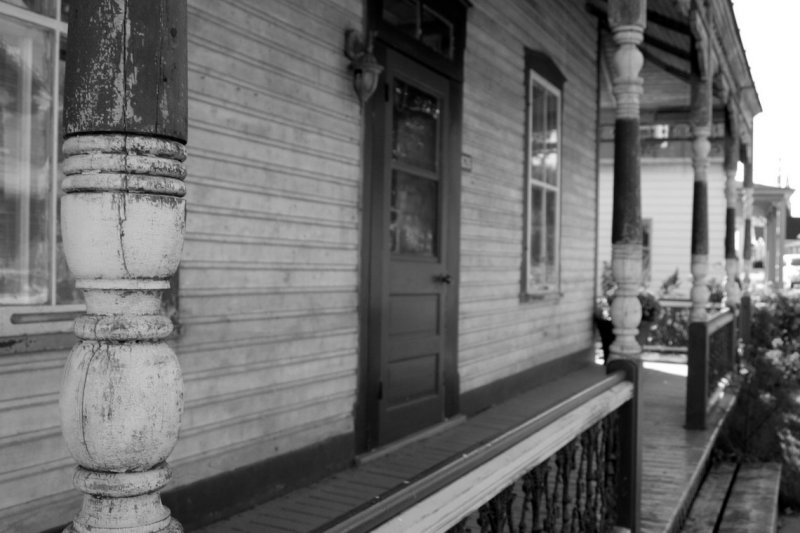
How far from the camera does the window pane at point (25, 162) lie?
298 cm

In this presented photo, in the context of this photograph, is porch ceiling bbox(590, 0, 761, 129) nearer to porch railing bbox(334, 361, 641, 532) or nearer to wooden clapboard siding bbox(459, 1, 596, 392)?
wooden clapboard siding bbox(459, 1, 596, 392)

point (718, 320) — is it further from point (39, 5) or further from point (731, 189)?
point (39, 5)

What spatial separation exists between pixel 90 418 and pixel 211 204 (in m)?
2.83

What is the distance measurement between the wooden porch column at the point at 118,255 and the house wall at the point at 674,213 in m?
18.5

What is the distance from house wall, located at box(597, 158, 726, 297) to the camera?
19375 millimetres

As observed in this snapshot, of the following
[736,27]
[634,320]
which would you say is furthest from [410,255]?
[736,27]

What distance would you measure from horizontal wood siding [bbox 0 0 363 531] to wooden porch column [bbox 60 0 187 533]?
2008 millimetres

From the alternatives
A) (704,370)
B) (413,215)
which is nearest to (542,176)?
(704,370)

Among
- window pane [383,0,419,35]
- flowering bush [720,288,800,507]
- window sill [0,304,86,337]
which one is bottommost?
flowering bush [720,288,800,507]

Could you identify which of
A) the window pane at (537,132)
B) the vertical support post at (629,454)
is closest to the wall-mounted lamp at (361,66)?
the vertical support post at (629,454)

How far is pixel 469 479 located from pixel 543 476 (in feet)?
2.35

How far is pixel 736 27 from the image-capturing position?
895cm

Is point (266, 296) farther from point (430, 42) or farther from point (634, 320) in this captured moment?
point (430, 42)

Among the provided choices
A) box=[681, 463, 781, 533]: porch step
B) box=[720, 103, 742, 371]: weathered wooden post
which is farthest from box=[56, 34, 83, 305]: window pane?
box=[720, 103, 742, 371]: weathered wooden post
